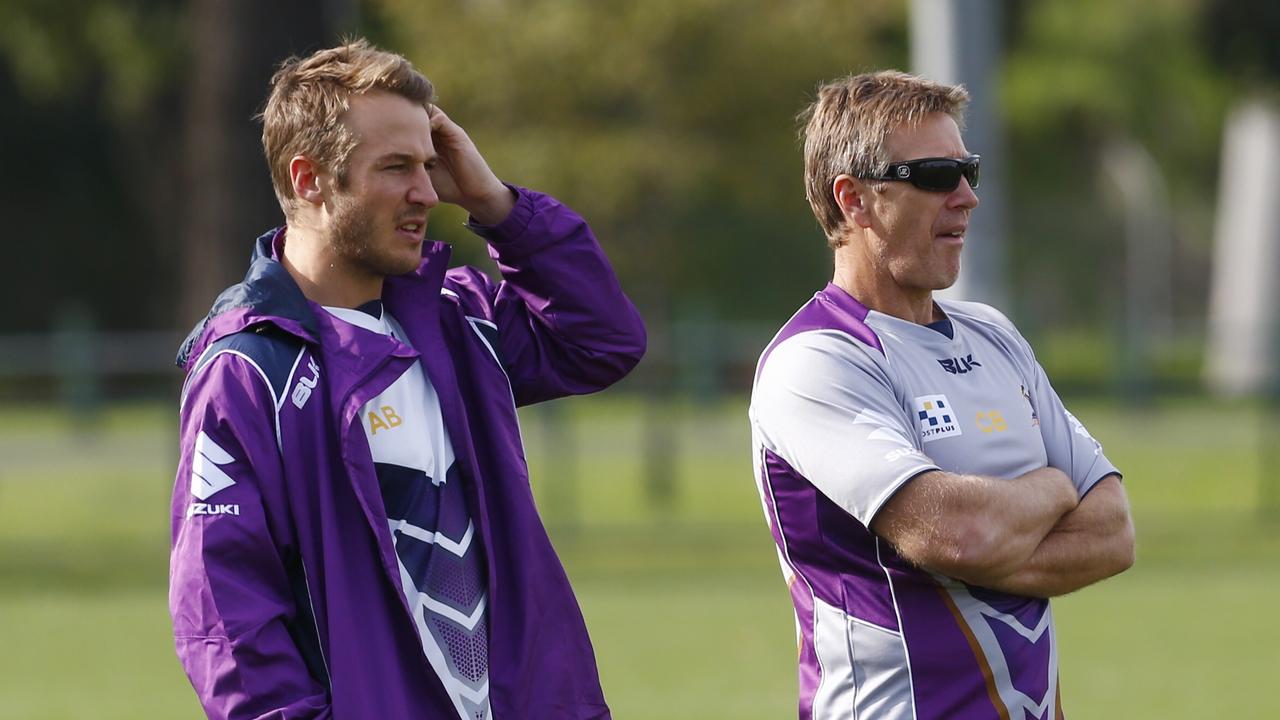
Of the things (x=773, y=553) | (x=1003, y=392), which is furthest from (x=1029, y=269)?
(x=1003, y=392)

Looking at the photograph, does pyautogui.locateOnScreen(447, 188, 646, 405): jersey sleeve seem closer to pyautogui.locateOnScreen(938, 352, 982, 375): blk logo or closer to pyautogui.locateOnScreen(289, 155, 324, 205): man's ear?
pyautogui.locateOnScreen(289, 155, 324, 205): man's ear

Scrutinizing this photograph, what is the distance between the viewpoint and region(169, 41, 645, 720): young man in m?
3.65

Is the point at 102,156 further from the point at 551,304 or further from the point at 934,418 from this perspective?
the point at 934,418

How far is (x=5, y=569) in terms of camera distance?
17.7 metres

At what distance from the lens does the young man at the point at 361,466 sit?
3.65 m

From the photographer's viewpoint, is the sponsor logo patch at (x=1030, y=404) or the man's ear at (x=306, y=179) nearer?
the man's ear at (x=306, y=179)

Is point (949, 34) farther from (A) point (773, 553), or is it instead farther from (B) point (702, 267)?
(B) point (702, 267)

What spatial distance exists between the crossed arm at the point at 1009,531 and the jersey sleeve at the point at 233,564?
3.93 ft

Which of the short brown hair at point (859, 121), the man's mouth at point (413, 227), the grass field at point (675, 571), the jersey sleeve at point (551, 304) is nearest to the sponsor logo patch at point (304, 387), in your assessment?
the man's mouth at point (413, 227)

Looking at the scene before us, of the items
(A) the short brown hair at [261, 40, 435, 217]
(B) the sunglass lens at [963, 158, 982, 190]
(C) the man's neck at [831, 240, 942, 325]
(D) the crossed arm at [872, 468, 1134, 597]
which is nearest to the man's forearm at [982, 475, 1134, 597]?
(D) the crossed arm at [872, 468, 1134, 597]

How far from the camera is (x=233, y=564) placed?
3.63 meters

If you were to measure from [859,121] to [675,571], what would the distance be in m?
12.4

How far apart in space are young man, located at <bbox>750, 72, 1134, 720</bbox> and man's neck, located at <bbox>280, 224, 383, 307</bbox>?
34.6 inches

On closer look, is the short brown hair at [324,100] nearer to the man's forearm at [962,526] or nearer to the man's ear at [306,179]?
the man's ear at [306,179]
